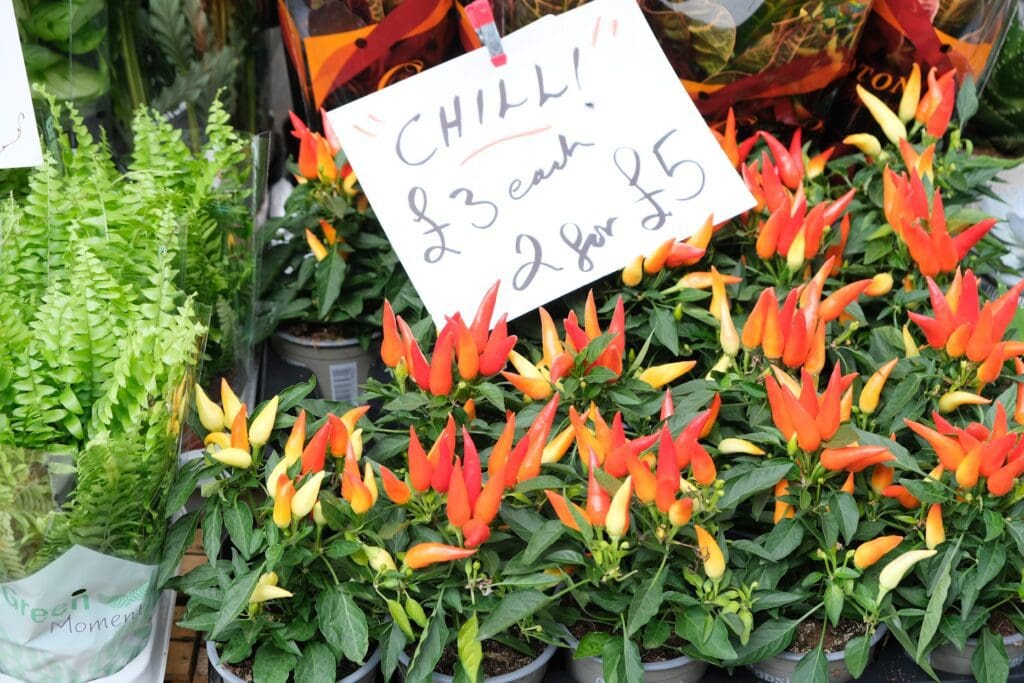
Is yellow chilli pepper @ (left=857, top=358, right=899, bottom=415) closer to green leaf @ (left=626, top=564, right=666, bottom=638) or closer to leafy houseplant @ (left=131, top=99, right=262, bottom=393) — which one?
green leaf @ (left=626, top=564, right=666, bottom=638)

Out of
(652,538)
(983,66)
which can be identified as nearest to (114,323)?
(652,538)

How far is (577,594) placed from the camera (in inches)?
33.7

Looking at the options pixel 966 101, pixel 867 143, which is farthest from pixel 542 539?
pixel 966 101

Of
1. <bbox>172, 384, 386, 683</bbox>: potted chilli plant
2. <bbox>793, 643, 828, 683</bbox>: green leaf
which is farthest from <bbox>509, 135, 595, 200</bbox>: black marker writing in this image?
<bbox>793, 643, 828, 683</bbox>: green leaf

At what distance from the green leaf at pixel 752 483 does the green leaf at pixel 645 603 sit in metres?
0.08

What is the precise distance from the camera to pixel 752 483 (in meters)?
0.87

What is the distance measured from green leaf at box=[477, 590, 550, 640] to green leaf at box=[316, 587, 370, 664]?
3.8 inches

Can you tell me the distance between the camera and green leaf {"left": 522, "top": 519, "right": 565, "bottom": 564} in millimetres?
831

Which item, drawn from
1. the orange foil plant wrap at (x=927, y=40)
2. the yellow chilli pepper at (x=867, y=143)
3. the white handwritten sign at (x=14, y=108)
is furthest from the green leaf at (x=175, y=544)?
the orange foil plant wrap at (x=927, y=40)

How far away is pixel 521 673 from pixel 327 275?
0.55 m

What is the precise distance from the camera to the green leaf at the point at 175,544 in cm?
92

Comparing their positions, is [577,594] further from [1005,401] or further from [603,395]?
[1005,401]

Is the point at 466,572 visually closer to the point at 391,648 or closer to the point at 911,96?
the point at 391,648

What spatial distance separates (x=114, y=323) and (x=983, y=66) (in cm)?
112
